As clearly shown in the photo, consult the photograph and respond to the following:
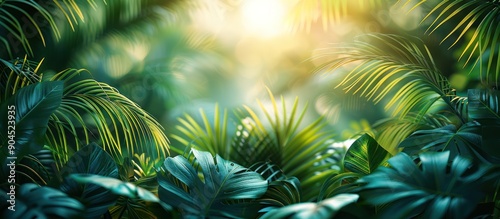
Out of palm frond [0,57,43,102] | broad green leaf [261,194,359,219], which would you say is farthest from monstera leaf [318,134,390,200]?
palm frond [0,57,43,102]

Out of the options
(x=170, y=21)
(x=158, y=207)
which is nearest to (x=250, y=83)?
(x=170, y=21)

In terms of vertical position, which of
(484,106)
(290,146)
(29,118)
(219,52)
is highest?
(484,106)

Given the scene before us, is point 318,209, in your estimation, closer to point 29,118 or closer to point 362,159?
point 362,159

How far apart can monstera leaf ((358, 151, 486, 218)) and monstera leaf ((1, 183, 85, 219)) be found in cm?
69

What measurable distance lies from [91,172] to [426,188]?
2.82 ft

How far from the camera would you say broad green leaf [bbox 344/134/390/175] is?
1257 mm

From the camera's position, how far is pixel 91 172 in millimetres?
1155

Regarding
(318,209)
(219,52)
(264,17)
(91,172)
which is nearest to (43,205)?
(91,172)

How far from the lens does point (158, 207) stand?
47.4 inches

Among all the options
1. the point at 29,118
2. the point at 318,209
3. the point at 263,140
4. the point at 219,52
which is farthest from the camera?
the point at 219,52

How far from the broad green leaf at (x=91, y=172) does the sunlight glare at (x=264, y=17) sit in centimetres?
119

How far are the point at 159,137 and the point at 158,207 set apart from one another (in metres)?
0.22

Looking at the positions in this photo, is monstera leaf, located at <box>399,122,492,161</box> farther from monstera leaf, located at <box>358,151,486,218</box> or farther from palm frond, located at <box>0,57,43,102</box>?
palm frond, located at <box>0,57,43,102</box>

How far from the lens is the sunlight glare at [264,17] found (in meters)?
2.20
